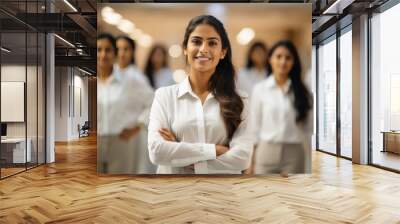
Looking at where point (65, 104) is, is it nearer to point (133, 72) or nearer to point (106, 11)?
point (106, 11)

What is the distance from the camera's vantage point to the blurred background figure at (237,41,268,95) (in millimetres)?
6457

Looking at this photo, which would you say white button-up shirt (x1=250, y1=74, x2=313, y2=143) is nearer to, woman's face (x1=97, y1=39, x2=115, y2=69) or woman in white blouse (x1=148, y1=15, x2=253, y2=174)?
woman in white blouse (x1=148, y1=15, x2=253, y2=174)

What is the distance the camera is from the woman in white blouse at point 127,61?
6.48 m

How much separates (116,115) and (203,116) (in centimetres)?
144

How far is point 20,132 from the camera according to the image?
7.18m

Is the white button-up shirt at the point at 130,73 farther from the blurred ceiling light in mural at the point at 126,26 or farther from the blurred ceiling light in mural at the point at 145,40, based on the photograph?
the blurred ceiling light in mural at the point at 126,26

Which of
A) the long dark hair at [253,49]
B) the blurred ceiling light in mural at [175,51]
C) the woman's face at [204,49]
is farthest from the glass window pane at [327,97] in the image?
the blurred ceiling light in mural at [175,51]

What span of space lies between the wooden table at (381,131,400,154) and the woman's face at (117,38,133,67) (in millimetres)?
4919

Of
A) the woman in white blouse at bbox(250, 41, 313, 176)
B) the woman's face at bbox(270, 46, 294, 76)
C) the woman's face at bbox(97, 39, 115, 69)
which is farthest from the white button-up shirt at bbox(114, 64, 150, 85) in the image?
the woman's face at bbox(270, 46, 294, 76)

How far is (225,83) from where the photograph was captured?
640cm

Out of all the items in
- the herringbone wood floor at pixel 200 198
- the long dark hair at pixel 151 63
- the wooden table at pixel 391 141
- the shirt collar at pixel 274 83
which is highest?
the long dark hair at pixel 151 63

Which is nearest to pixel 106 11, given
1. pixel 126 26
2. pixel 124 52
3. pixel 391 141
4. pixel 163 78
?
pixel 126 26

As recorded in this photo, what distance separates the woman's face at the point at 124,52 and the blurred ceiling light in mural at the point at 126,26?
0.17m

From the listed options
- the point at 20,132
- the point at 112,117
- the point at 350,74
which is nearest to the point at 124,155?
the point at 112,117
